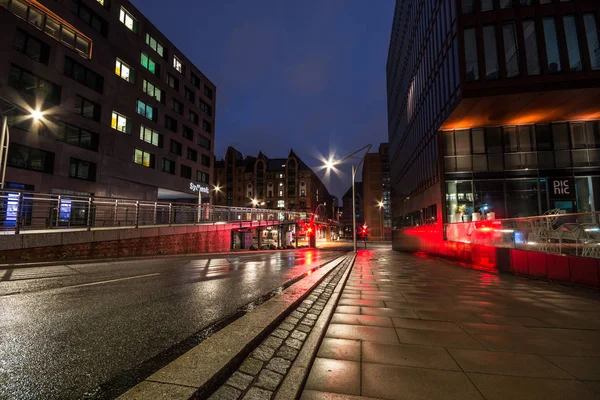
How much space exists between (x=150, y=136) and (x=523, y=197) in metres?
36.0

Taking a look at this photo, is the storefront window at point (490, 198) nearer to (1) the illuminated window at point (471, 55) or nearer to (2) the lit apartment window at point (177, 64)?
(1) the illuminated window at point (471, 55)

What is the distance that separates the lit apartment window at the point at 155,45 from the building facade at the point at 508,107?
29.8 m

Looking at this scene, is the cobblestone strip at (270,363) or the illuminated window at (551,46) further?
the illuminated window at (551,46)

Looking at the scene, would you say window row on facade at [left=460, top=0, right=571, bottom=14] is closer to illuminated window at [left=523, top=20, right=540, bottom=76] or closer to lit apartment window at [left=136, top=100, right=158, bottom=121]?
illuminated window at [left=523, top=20, right=540, bottom=76]

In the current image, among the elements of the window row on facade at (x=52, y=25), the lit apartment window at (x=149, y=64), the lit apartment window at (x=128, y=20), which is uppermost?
the lit apartment window at (x=128, y=20)

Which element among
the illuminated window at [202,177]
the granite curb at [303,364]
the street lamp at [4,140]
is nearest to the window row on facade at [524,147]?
the granite curb at [303,364]

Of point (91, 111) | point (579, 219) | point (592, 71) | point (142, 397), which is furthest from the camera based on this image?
point (91, 111)

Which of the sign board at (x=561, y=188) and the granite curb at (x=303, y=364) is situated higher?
the sign board at (x=561, y=188)

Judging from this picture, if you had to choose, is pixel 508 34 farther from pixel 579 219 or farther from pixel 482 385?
pixel 482 385

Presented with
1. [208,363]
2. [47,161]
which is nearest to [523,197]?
[208,363]

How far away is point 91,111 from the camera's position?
2639 cm

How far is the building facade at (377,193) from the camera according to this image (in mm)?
93688

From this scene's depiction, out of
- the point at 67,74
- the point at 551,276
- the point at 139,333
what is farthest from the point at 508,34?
the point at 67,74

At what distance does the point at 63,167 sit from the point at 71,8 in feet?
44.2
